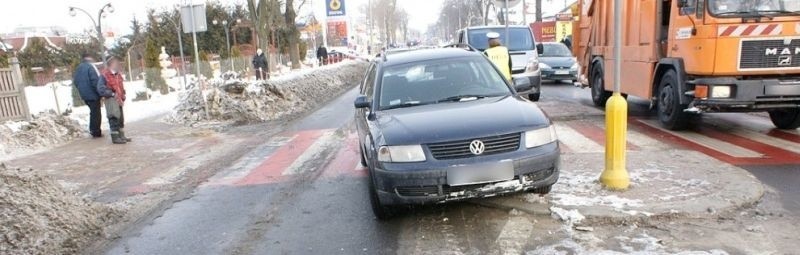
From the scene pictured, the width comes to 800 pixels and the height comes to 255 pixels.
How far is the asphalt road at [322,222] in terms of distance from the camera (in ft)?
14.9

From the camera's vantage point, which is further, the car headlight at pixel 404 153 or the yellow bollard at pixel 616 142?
the yellow bollard at pixel 616 142

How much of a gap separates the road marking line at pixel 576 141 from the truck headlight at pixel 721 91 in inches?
63.7

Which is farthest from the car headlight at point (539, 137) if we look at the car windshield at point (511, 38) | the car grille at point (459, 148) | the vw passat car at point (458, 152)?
the car windshield at point (511, 38)

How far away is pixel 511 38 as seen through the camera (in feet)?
51.2

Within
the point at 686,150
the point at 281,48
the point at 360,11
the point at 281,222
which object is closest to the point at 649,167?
the point at 686,150

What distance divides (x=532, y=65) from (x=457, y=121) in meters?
9.61

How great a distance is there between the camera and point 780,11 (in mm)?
7418

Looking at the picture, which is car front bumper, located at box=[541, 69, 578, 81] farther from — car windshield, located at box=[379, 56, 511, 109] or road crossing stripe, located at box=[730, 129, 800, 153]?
car windshield, located at box=[379, 56, 511, 109]

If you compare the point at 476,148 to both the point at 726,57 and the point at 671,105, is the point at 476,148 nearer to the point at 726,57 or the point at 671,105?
the point at 726,57

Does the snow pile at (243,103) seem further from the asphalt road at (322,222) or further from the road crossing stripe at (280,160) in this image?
the asphalt road at (322,222)

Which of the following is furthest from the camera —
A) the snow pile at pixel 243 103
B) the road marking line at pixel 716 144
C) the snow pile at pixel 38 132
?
the snow pile at pixel 243 103

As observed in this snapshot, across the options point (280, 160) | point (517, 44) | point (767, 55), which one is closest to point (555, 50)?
point (517, 44)

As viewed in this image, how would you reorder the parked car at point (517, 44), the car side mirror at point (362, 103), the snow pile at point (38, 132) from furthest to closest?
1. the parked car at point (517, 44)
2. the snow pile at point (38, 132)
3. the car side mirror at point (362, 103)

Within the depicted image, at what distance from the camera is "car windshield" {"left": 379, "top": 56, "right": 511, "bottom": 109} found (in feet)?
19.0
